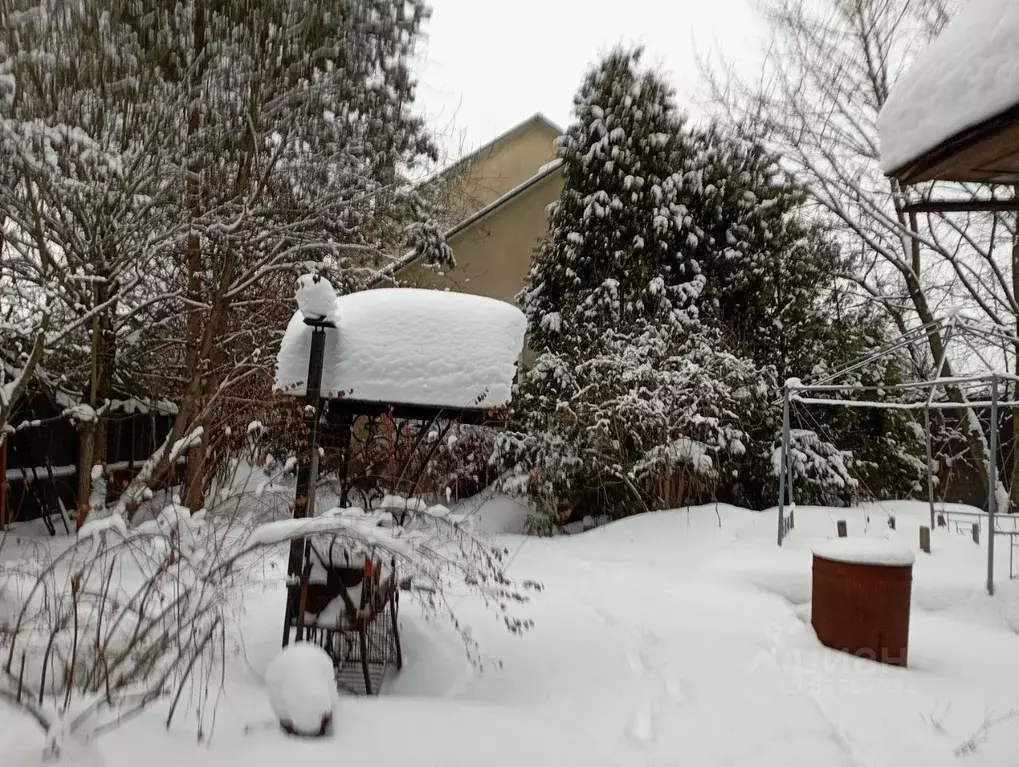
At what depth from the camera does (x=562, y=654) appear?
498cm

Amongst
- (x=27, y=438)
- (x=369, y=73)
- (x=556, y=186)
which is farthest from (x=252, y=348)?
(x=556, y=186)

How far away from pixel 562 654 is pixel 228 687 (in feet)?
7.11

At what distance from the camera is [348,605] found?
414 cm

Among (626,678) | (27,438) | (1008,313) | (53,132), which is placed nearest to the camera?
(626,678)

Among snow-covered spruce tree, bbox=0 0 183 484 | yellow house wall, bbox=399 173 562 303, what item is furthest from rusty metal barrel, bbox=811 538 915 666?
yellow house wall, bbox=399 173 562 303

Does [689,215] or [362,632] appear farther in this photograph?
[689,215]

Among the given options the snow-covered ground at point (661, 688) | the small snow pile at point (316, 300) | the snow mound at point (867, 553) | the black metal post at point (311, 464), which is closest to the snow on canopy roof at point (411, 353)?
the small snow pile at point (316, 300)

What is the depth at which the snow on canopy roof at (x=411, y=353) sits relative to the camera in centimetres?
445

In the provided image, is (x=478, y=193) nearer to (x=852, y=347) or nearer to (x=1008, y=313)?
(x=852, y=347)

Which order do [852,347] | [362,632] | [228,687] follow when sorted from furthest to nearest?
[852,347], [362,632], [228,687]

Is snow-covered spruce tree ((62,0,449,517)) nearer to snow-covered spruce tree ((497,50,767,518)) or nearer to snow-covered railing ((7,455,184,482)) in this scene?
snow-covered railing ((7,455,184,482))

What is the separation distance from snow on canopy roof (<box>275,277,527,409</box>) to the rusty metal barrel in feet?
8.63

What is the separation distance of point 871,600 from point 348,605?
3366 millimetres

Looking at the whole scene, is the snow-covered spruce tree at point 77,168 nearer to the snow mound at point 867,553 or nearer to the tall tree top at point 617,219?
the snow mound at point 867,553
